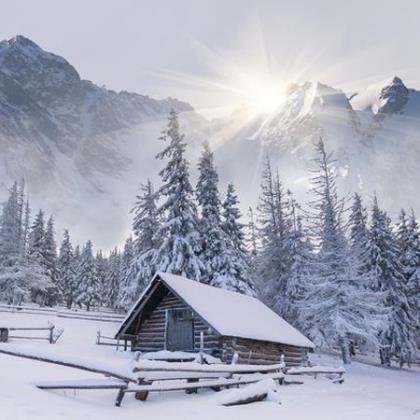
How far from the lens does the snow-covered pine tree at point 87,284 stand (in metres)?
78.1

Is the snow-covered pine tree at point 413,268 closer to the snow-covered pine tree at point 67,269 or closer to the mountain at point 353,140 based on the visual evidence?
the snow-covered pine tree at point 67,269

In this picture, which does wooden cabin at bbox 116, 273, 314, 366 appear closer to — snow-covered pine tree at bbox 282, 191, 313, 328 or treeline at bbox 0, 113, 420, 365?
treeline at bbox 0, 113, 420, 365

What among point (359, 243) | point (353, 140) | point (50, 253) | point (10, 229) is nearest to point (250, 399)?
point (359, 243)

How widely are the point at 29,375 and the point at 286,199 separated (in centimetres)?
3880

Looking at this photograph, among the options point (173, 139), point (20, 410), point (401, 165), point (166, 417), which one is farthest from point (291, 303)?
point (401, 165)

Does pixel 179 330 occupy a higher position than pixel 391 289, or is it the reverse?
pixel 391 289

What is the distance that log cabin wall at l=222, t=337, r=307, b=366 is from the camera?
70.4 ft

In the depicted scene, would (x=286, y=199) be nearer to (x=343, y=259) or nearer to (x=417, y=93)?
(x=343, y=259)

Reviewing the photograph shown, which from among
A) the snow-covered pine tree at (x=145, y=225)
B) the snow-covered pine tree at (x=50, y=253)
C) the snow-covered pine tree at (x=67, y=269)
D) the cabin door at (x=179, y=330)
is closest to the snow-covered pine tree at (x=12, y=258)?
the snow-covered pine tree at (x=50, y=253)

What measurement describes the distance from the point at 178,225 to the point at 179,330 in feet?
39.5

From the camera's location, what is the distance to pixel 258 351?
76.6 feet

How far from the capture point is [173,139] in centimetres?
3781

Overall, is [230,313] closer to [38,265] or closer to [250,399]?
[250,399]

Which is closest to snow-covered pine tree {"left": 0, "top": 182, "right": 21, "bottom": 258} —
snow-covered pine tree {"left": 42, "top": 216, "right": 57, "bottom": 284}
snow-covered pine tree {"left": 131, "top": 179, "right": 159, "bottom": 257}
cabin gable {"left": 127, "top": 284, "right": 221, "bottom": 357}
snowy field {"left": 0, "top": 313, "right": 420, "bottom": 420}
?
snow-covered pine tree {"left": 42, "top": 216, "right": 57, "bottom": 284}
